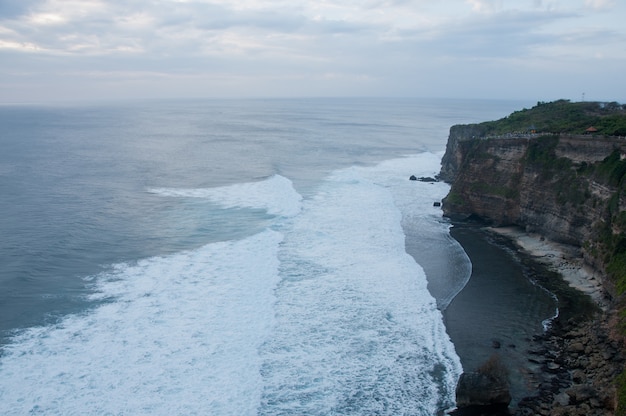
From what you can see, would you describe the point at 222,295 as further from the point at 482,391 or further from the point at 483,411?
the point at 483,411

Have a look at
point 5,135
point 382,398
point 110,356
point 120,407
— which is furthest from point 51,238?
point 5,135

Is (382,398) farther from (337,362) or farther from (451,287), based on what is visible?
(451,287)

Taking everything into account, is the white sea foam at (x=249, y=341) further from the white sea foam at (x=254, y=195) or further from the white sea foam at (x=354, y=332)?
the white sea foam at (x=254, y=195)

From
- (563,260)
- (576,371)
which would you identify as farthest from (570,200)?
(576,371)

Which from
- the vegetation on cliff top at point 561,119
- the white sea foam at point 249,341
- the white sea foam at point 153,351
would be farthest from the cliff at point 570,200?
the white sea foam at point 153,351

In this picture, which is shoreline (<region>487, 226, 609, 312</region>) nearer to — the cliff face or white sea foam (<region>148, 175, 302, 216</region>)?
the cliff face

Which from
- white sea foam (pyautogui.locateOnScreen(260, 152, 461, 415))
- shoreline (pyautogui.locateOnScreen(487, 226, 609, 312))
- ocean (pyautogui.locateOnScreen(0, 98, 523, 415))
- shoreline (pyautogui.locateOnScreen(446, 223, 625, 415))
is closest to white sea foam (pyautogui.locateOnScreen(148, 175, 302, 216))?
ocean (pyautogui.locateOnScreen(0, 98, 523, 415))
